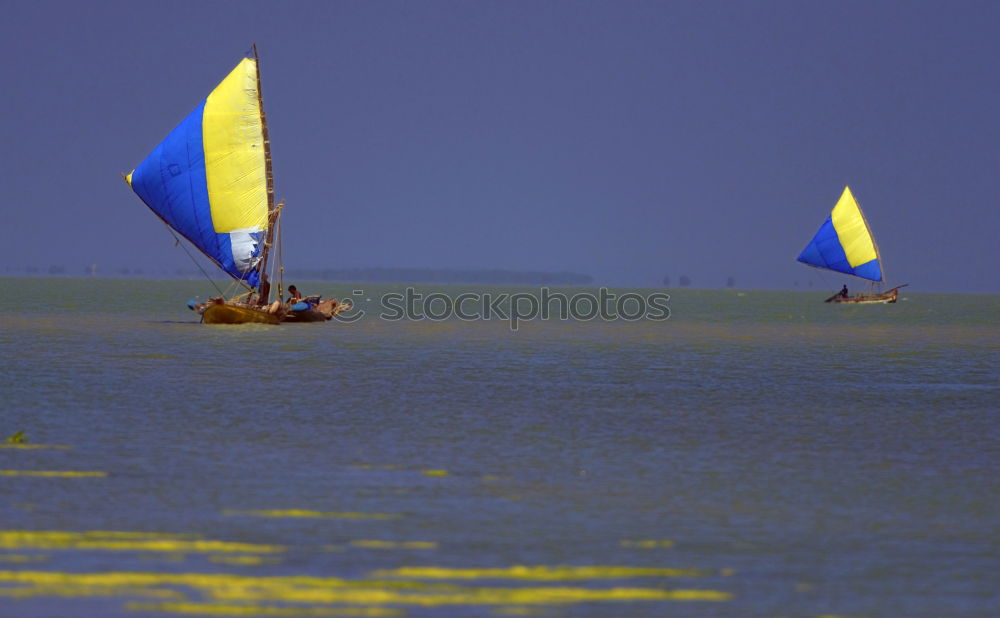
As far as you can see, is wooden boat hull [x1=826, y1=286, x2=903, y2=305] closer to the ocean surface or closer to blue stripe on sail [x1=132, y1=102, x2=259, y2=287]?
blue stripe on sail [x1=132, y1=102, x2=259, y2=287]

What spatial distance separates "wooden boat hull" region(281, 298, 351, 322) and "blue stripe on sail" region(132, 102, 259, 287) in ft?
18.3

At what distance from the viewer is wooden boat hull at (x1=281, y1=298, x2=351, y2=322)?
68000 millimetres

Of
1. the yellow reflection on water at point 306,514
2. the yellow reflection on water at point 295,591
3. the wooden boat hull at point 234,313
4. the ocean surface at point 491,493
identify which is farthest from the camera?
the wooden boat hull at point 234,313

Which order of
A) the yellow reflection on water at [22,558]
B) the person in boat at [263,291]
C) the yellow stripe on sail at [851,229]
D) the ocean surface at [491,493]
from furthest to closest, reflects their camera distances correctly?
the yellow stripe on sail at [851,229]
the person in boat at [263,291]
the yellow reflection on water at [22,558]
the ocean surface at [491,493]

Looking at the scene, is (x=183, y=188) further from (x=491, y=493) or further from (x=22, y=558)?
(x=22, y=558)

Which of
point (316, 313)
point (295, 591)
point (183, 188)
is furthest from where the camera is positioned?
point (316, 313)

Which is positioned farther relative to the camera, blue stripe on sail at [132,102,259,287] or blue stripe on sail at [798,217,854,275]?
blue stripe on sail at [798,217,854,275]

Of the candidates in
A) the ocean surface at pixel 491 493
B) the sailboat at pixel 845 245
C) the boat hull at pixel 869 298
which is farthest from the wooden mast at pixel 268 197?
the boat hull at pixel 869 298

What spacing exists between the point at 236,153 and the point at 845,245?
85.0 metres

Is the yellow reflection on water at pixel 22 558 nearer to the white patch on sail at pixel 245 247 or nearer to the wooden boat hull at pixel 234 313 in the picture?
the wooden boat hull at pixel 234 313

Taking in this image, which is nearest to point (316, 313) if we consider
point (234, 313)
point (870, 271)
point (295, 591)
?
point (234, 313)

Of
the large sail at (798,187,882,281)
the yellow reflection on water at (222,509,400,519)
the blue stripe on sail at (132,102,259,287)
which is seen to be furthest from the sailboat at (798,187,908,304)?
the yellow reflection on water at (222,509,400,519)

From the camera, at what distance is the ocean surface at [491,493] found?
12461 mm

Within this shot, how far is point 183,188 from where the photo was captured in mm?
62594
